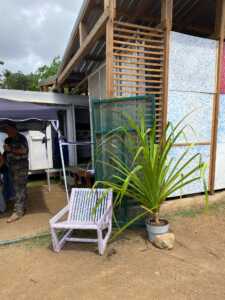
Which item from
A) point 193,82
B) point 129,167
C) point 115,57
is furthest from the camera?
point 193,82

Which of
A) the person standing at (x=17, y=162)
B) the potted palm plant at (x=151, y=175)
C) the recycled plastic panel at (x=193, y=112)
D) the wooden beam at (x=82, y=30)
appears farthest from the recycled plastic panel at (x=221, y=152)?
the person standing at (x=17, y=162)

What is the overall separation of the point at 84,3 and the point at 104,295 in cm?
476

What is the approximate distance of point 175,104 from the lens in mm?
3740

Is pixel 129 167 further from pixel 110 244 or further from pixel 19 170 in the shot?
pixel 19 170

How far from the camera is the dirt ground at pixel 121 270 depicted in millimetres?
1967

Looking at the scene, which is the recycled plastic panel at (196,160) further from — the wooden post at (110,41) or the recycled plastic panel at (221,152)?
the wooden post at (110,41)

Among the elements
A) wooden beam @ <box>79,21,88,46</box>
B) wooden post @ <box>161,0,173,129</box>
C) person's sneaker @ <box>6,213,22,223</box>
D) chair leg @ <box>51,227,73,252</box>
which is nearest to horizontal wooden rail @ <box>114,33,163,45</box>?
wooden post @ <box>161,0,173,129</box>

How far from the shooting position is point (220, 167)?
167 inches

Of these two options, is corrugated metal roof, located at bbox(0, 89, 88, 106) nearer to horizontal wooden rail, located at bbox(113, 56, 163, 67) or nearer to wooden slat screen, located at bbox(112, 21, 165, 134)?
wooden slat screen, located at bbox(112, 21, 165, 134)

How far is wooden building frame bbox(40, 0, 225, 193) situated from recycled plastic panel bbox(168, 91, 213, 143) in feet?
0.40

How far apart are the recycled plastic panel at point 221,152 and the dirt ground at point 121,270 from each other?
145cm

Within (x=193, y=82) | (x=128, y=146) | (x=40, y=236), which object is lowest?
(x=40, y=236)

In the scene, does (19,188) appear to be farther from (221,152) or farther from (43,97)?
(221,152)

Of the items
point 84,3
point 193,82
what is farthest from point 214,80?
point 84,3
